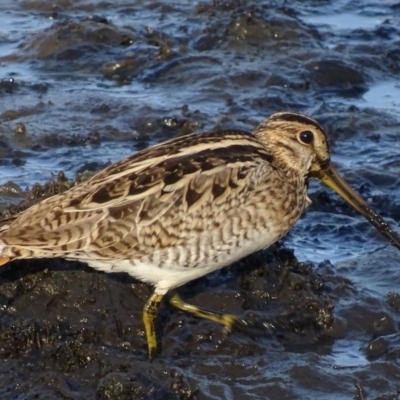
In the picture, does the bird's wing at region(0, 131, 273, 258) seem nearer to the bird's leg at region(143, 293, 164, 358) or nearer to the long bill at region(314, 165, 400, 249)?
the bird's leg at region(143, 293, 164, 358)

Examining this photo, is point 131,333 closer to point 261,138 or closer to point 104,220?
point 104,220

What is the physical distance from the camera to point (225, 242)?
6.38 meters

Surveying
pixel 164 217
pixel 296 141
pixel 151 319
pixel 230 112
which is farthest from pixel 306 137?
pixel 230 112

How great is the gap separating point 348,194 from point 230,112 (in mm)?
2773

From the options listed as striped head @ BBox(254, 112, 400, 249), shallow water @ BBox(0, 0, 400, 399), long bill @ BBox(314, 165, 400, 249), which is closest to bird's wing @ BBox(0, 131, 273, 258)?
striped head @ BBox(254, 112, 400, 249)

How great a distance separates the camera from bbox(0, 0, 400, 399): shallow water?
6.47 metres

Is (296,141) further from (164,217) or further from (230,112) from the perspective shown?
(230,112)

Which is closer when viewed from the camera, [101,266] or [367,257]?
[101,266]

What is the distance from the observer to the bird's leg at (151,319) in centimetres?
650

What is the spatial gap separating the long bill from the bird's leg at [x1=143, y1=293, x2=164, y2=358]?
124 centimetres

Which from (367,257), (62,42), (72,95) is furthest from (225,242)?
(62,42)

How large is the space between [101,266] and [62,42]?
467 cm

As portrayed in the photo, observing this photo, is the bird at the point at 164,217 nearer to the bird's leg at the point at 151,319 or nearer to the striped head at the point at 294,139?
Result: the bird's leg at the point at 151,319

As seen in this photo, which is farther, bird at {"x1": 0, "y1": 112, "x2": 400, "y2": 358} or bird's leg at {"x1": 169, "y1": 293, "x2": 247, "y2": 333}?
bird's leg at {"x1": 169, "y1": 293, "x2": 247, "y2": 333}
